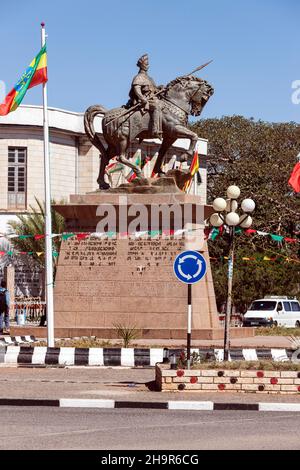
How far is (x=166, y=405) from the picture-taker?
54.2 ft

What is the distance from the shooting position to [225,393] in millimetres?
18078

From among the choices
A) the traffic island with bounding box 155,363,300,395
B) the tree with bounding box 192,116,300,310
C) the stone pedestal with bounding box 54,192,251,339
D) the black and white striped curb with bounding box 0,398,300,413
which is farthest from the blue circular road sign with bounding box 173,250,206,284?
the tree with bounding box 192,116,300,310

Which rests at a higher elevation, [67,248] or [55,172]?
[55,172]

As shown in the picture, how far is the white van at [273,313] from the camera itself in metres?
50.2

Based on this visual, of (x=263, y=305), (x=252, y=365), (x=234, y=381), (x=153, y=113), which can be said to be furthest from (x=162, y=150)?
(x=263, y=305)

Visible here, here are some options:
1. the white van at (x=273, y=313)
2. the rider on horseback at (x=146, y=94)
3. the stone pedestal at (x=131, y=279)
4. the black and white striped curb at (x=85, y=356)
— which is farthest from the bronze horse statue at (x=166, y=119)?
the white van at (x=273, y=313)

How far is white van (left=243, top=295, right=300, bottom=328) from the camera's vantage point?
50.2 metres

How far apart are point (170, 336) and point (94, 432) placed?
16215 millimetres

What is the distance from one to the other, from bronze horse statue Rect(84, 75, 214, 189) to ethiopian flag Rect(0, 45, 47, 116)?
9.52ft

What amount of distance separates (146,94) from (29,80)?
3.29 meters

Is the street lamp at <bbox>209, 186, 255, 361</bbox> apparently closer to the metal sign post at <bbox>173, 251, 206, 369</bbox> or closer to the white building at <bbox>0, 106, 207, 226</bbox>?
the metal sign post at <bbox>173, 251, 206, 369</bbox>

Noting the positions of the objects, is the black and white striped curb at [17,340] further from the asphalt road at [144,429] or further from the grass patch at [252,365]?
the asphalt road at [144,429]
